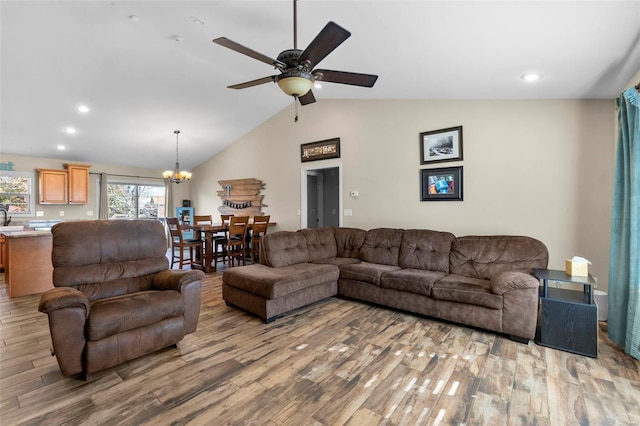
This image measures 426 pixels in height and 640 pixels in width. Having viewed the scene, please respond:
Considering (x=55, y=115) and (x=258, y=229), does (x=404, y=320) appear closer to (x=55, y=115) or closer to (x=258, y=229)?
(x=258, y=229)

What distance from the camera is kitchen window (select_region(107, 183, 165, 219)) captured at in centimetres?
779

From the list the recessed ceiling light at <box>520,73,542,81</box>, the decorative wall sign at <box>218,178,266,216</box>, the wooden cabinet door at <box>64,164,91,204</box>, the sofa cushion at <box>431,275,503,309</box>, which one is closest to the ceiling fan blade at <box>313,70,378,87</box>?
the recessed ceiling light at <box>520,73,542,81</box>

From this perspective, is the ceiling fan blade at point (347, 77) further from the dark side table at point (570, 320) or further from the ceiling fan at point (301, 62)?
the dark side table at point (570, 320)

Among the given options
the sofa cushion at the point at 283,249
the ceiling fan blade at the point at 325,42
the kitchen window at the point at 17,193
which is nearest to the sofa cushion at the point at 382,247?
the sofa cushion at the point at 283,249

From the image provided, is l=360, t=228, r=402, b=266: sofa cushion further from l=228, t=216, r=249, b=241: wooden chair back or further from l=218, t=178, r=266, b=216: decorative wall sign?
l=218, t=178, r=266, b=216: decorative wall sign

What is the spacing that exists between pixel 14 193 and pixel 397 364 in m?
8.01

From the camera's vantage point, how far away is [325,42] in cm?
198

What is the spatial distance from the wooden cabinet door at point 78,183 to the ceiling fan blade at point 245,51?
656cm

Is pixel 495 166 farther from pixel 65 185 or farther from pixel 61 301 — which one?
pixel 65 185

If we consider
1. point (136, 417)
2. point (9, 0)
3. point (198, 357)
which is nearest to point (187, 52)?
point (9, 0)

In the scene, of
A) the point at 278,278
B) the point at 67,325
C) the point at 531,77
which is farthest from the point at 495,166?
the point at 67,325

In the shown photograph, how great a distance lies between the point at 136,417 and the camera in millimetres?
1744

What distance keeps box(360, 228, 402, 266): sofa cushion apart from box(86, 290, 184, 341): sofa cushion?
2.66m

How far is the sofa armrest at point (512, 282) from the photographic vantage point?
272 centimetres
